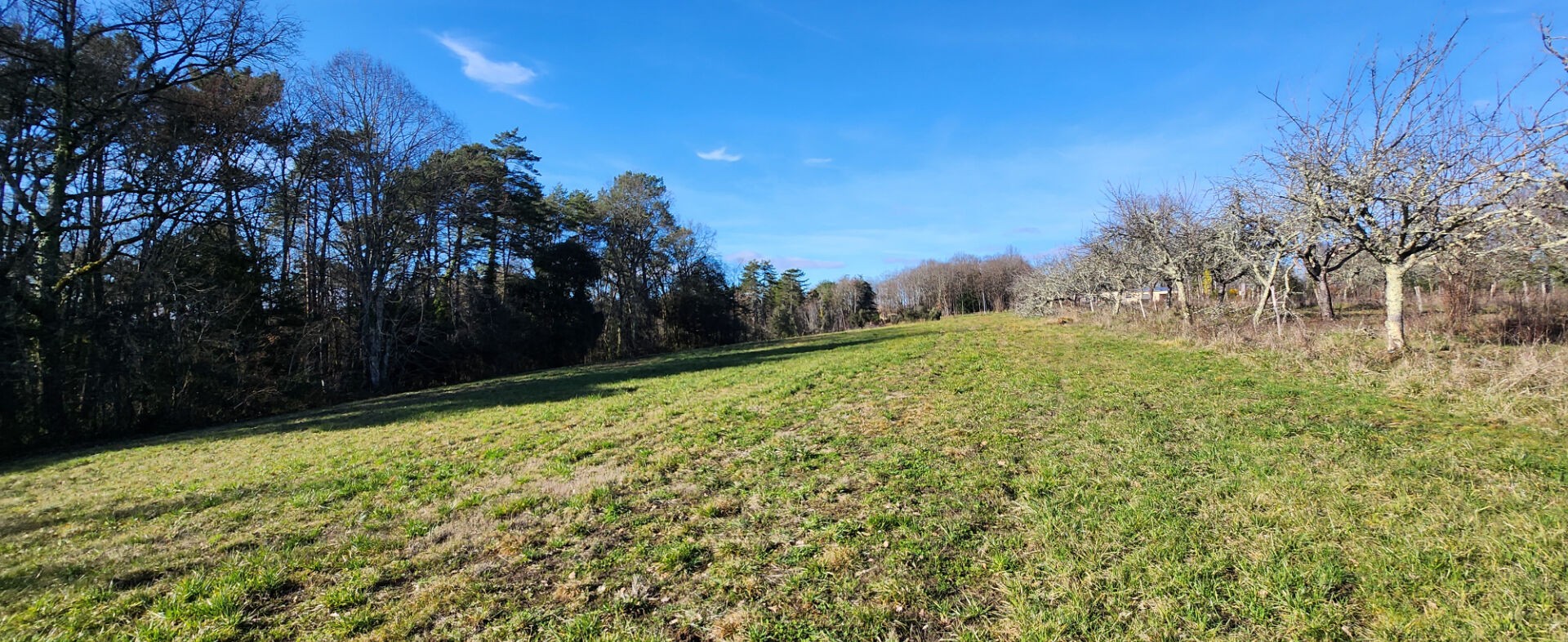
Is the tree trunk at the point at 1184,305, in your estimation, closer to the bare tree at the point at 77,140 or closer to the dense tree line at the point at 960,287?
the bare tree at the point at 77,140

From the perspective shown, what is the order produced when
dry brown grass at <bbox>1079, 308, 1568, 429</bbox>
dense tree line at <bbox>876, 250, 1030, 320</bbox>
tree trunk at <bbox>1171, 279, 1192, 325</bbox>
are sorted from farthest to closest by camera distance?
dense tree line at <bbox>876, 250, 1030, 320</bbox> < tree trunk at <bbox>1171, 279, 1192, 325</bbox> < dry brown grass at <bbox>1079, 308, 1568, 429</bbox>

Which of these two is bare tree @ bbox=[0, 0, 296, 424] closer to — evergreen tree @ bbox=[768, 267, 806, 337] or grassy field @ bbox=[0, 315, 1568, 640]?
grassy field @ bbox=[0, 315, 1568, 640]

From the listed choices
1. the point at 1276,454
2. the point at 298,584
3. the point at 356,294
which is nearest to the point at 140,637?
the point at 298,584

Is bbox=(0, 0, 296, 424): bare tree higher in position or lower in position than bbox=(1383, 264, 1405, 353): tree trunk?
higher

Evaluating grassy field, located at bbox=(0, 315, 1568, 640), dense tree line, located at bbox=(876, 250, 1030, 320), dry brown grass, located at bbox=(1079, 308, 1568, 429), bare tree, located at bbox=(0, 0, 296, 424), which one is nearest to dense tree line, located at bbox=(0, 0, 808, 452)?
bare tree, located at bbox=(0, 0, 296, 424)

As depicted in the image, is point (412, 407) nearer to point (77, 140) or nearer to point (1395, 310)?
point (77, 140)

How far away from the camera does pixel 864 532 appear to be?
13.2 ft

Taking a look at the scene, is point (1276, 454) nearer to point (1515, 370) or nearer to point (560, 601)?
point (1515, 370)

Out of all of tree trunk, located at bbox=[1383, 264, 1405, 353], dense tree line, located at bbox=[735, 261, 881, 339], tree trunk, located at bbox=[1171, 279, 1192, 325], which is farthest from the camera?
dense tree line, located at bbox=[735, 261, 881, 339]

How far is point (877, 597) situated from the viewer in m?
3.15

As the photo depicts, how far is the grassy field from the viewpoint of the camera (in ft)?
9.57

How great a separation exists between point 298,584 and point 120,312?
15.1 metres

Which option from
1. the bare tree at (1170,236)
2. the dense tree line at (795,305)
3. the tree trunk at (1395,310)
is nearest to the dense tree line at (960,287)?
the dense tree line at (795,305)

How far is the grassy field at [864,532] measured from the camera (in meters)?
2.92
